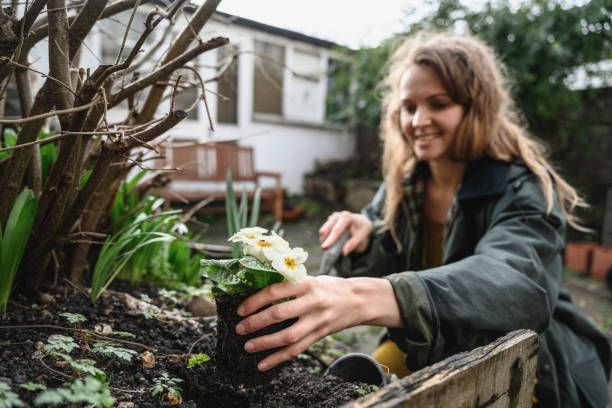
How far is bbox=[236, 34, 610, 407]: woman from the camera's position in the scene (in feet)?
3.11

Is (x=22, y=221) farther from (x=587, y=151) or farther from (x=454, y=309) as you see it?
(x=587, y=151)

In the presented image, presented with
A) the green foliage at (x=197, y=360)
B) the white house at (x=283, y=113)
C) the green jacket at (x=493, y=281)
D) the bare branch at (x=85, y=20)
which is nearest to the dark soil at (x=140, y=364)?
the green foliage at (x=197, y=360)

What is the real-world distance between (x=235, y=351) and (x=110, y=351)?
0.27m

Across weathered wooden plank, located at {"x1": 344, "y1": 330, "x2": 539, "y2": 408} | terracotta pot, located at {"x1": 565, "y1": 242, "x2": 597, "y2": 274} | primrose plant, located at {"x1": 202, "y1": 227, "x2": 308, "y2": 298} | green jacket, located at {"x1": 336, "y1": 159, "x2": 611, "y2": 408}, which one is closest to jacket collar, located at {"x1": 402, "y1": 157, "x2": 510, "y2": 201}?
green jacket, located at {"x1": 336, "y1": 159, "x2": 611, "y2": 408}

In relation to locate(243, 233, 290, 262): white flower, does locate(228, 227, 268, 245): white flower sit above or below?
above

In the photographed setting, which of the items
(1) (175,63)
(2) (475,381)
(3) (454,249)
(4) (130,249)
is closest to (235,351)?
(2) (475,381)

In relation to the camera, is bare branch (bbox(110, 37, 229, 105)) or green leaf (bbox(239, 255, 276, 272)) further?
bare branch (bbox(110, 37, 229, 105))

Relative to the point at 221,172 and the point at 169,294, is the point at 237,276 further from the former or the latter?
the point at 221,172

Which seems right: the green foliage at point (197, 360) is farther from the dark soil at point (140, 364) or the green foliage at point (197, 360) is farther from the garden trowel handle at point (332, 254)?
the garden trowel handle at point (332, 254)

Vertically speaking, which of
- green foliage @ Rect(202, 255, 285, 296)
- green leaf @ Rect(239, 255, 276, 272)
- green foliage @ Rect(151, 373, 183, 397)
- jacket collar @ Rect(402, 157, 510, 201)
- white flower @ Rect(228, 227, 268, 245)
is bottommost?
green foliage @ Rect(151, 373, 183, 397)

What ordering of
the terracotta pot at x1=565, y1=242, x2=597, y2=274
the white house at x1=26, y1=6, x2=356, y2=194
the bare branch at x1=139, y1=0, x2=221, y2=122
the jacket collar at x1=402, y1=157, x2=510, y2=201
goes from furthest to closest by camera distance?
1. the white house at x1=26, y1=6, x2=356, y2=194
2. the terracotta pot at x1=565, y1=242, x2=597, y2=274
3. the jacket collar at x1=402, y1=157, x2=510, y2=201
4. the bare branch at x1=139, y1=0, x2=221, y2=122

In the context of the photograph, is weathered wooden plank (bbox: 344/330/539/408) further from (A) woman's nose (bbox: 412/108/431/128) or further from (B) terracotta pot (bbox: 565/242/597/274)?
(B) terracotta pot (bbox: 565/242/597/274)

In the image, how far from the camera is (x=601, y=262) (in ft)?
17.8

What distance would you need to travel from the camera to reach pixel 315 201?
10.0m
